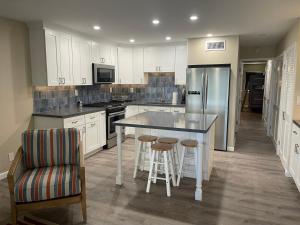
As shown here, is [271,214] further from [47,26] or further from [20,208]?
[47,26]

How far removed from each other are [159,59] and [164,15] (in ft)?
8.10

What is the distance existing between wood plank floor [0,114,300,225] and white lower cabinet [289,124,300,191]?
0.58 ft

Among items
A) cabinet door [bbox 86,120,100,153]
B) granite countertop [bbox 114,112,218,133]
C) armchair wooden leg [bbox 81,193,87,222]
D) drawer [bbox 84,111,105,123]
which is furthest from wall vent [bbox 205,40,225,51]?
armchair wooden leg [bbox 81,193,87,222]

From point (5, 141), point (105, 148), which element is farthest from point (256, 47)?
point (5, 141)

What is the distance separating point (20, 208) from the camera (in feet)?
7.59

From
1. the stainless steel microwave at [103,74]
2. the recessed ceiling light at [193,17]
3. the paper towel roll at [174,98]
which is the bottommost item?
the paper towel roll at [174,98]

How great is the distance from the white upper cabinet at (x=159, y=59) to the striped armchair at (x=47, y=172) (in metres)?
3.43

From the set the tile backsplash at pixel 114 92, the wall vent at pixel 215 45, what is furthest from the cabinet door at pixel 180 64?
the wall vent at pixel 215 45

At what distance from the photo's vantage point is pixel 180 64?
5.55 m

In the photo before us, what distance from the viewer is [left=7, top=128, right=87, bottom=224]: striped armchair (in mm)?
2303

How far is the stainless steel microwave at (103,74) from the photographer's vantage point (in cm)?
494

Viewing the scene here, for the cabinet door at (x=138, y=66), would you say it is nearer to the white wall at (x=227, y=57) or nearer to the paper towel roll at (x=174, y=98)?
the paper towel roll at (x=174, y=98)

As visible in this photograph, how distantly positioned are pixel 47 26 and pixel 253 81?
32.7 feet

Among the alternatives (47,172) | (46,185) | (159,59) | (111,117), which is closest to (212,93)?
(159,59)
